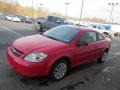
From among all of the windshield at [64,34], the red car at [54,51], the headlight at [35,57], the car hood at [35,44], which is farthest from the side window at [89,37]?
the headlight at [35,57]

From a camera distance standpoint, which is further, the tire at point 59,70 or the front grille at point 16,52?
the tire at point 59,70

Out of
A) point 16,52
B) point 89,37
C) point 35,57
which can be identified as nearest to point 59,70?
point 35,57

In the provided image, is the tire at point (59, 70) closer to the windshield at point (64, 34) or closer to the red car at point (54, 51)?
the red car at point (54, 51)

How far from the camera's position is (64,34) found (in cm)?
704

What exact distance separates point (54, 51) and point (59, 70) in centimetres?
70

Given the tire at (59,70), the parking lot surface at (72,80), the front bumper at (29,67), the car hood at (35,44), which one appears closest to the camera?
the front bumper at (29,67)

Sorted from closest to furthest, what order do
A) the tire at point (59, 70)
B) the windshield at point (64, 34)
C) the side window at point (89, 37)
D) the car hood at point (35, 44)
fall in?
the car hood at point (35, 44) < the tire at point (59, 70) < the windshield at point (64, 34) < the side window at point (89, 37)

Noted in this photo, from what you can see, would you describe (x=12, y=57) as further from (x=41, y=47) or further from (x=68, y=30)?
(x=68, y=30)

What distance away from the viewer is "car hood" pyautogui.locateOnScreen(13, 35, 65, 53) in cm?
578

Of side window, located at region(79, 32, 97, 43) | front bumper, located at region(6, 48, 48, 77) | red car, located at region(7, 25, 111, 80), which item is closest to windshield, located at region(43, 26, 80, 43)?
red car, located at region(7, 25, 111, 80)

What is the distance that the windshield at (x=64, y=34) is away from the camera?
22.1ft

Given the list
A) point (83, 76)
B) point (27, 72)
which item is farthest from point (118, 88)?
point (27, 72)

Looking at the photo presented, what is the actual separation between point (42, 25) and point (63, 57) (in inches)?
626

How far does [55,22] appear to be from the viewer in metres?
21.5
